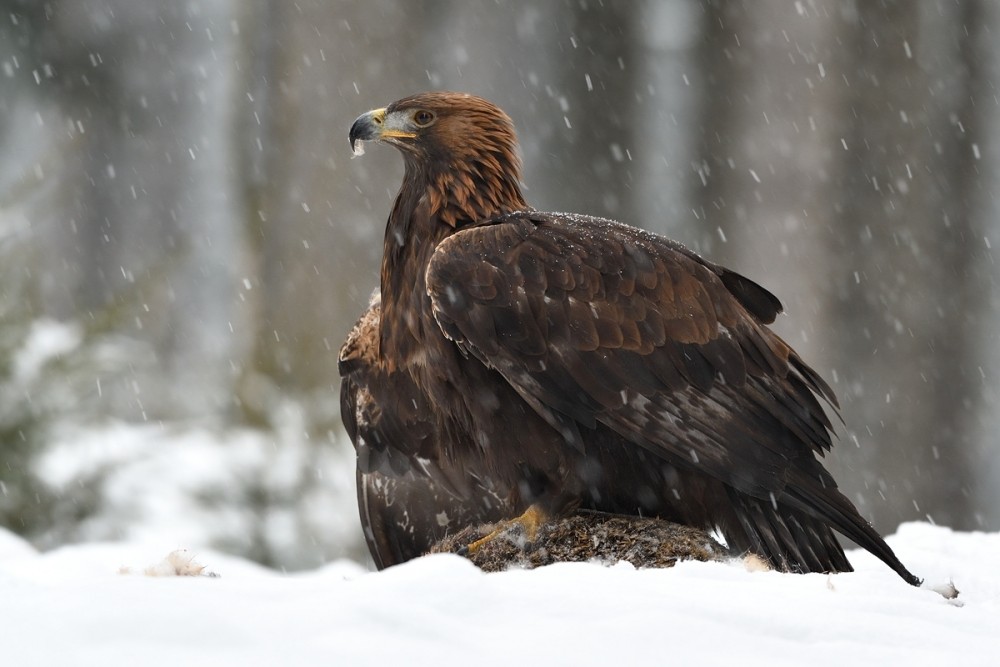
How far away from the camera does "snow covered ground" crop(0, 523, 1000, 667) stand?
61.7 inches

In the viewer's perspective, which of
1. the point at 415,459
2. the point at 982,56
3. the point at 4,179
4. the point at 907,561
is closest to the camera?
the point at 907,561

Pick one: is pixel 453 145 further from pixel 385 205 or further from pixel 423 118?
pixel 385 205

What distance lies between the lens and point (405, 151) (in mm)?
3945

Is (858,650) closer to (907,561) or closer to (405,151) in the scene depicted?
(907,561)

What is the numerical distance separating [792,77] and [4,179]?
628 centimetres

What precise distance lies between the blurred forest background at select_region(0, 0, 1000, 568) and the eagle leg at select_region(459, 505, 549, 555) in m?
2.61

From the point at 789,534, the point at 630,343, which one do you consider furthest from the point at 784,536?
the point at 630,343

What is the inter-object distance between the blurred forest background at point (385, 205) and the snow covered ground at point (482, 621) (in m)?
3.74

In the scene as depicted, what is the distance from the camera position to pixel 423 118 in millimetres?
3936

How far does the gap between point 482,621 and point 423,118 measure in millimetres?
2462

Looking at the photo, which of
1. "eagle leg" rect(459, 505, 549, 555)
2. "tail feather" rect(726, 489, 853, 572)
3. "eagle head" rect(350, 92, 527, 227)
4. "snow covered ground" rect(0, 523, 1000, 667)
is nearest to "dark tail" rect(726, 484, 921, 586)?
"tail feather" rect(726, 489, 853, 572)

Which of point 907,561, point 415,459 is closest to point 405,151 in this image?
point 415,459

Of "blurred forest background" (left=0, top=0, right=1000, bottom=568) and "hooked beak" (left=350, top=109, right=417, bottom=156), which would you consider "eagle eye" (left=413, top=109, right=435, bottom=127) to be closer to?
"hooked beak" (left=350, top=109, right=417, bottom=156)

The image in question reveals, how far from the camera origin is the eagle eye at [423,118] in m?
3.92
